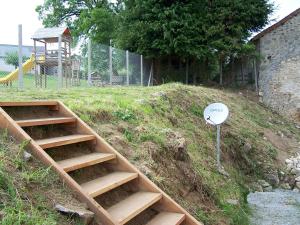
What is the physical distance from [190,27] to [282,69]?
16.3 feet

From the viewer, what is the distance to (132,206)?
4.14 meters

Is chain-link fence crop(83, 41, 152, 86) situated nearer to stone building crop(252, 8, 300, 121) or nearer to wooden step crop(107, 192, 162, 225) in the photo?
stone building crop(252, 8, 300, 121)

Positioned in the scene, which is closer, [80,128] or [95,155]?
[95,155]

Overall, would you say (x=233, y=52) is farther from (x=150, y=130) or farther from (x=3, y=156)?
(x=3, y=156)

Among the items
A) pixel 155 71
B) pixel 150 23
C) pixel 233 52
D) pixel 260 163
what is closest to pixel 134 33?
pixel 150 23

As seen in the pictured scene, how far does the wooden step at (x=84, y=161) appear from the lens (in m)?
4.09

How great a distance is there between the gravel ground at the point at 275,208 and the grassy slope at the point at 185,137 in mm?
287

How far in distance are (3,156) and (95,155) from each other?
4.42 ft

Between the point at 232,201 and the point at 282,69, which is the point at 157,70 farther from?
the point at 232,201

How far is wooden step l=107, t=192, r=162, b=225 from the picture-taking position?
3844 mm

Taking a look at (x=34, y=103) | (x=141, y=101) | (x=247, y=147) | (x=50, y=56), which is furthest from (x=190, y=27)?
(x=34, y=103)

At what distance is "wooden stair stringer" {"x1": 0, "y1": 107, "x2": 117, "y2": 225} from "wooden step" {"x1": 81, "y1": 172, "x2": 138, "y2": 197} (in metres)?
0.12

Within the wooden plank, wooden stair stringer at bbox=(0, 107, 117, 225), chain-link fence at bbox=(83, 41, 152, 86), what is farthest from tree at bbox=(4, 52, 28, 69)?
wooden stair stringer at bbox=(0, 107, 117, 225)

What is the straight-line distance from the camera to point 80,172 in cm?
Answer: 437
